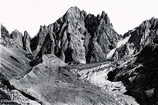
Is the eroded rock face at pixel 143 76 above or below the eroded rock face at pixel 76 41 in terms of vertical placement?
below

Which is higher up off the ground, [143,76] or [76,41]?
[76,41]

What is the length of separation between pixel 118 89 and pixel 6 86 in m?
35.4

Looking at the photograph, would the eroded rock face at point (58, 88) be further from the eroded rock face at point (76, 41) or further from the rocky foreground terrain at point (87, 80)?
the eroded rock face at point (76, 41)

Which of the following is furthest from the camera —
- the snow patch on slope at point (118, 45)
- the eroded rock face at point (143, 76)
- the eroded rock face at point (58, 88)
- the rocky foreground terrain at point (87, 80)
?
the snow patch on slope at point (118, 45)

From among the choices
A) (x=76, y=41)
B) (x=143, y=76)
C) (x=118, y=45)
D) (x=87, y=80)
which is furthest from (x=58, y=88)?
(x=118, y=45)

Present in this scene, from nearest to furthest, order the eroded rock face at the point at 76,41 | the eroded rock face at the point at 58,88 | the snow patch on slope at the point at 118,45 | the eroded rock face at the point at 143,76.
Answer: the eroded rock face at the point at 58,88
the eroded rock face at the point at 143,76
the eroded rock face at the point at 76,41
the snow patch on slope at the point at 118,45

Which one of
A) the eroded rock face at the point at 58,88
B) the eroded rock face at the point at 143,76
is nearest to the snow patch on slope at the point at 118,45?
the eroded rock face at the point at 143,76

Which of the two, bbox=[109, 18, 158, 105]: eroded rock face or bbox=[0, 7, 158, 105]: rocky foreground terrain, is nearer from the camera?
bbox=[0, 7, 158, 105]: rocky foreground terrain

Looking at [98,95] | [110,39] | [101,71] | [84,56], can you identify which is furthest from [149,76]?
[110,39]

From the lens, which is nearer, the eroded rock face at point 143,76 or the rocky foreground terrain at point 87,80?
the rocky foreground terrain at point 87,80

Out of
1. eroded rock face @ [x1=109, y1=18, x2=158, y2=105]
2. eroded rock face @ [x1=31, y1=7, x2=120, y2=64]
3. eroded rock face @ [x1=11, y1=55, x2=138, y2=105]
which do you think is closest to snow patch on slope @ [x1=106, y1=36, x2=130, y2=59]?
eroded rock face @ [x1=31, y1=7, x2=120, y2=64]

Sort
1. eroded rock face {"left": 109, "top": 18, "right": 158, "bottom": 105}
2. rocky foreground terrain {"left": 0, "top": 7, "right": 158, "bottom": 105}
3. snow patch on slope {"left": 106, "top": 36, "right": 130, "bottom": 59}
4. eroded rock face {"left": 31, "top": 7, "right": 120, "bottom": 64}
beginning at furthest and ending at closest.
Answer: snow patch on slope {"left": 106, "top": 36, "right": 130, "bottom": 59}, eroded rock face {"left": 31, "top": 7, "right": 120, "bottom": 64}, eroded rock face {"left": 109, "top": 18, "right": 158, "bottom": 105}, rocky foreground terrain {"left": 0, "top": 7, "right": 158, "bottom": 105}

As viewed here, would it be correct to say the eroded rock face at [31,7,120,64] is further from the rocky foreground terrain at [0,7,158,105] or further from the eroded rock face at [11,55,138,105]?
the eroded rock face at [11,55,138,105]

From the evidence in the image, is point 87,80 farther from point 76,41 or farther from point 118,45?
point 118,45
